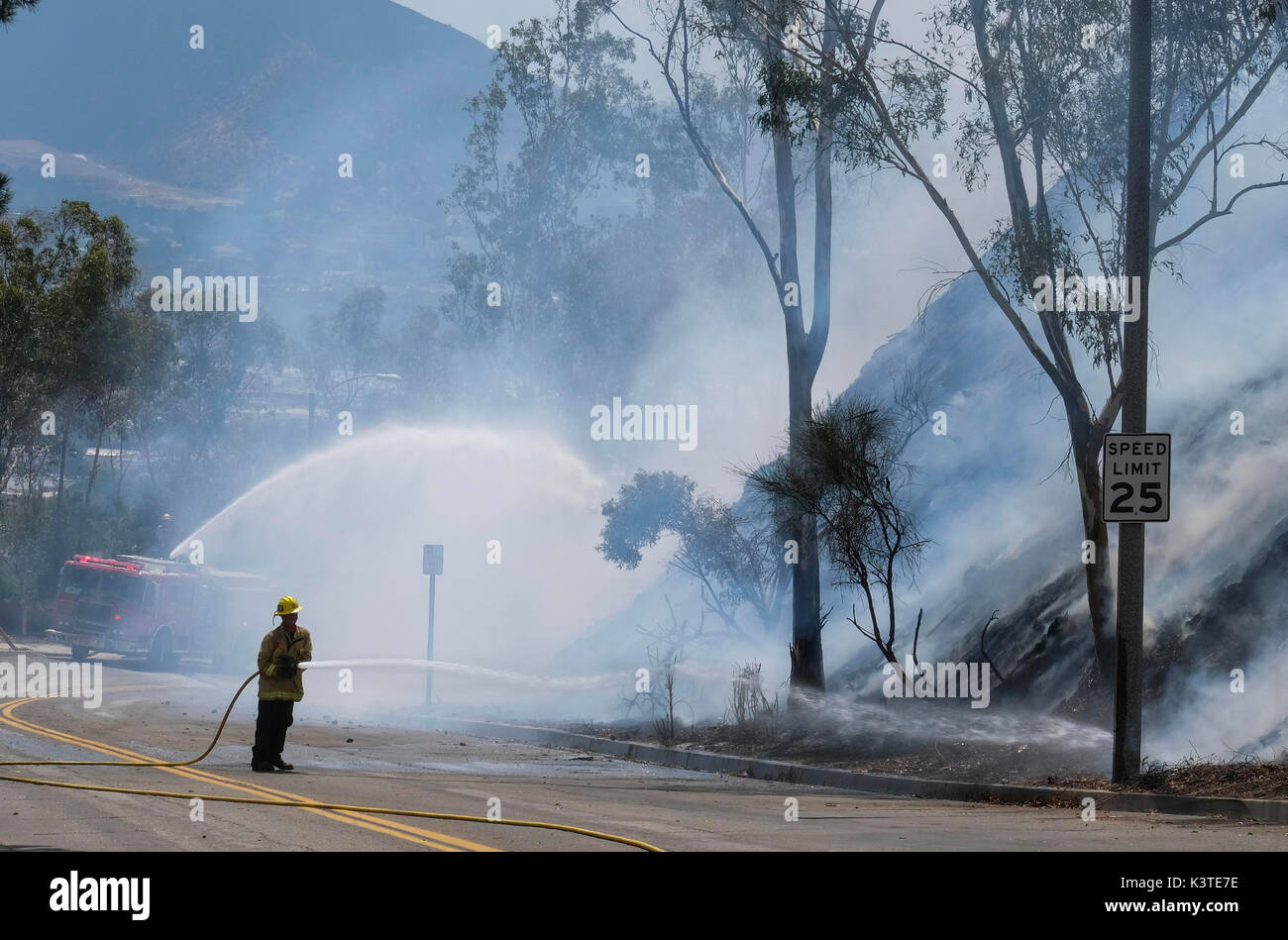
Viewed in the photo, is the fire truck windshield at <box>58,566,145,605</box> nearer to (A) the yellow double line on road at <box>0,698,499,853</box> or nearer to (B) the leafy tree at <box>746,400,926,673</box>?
(A) the yellow double line on road at <box>0,698,499,853</box>

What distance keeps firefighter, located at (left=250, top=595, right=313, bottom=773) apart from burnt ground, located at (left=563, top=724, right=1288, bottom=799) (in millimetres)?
5936

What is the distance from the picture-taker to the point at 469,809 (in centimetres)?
1255

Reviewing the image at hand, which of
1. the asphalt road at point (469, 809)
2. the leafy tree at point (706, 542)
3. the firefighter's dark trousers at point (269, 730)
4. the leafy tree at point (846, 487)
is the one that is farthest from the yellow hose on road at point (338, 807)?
the leafy tree at point (706, 542)

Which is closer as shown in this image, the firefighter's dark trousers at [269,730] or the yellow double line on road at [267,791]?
the yellow double line on road at [267,791]

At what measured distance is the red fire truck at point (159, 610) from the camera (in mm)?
38250

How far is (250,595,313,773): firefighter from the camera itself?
15992 mm

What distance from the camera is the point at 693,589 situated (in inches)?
1844

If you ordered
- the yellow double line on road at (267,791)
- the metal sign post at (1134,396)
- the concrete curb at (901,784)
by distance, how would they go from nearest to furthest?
the yellow double line on road at (267,791)
the concrete curb at (901,784)
the metal sign post at (1134,396)

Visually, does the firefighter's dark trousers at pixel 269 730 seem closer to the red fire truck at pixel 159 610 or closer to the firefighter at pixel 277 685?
the firefighter at pixel 277 685

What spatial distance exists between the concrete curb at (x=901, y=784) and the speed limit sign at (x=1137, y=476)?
2575mm

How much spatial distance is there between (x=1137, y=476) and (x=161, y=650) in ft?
100
